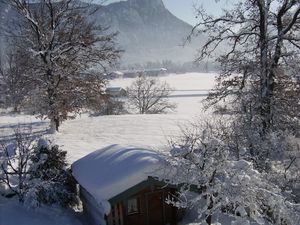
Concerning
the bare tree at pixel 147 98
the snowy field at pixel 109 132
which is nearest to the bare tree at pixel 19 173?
the snowy field at pixel 109 132

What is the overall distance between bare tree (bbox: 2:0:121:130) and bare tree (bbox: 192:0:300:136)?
1032 cm

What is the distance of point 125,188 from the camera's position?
12.9 m

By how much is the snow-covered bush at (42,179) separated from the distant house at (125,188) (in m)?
0.93

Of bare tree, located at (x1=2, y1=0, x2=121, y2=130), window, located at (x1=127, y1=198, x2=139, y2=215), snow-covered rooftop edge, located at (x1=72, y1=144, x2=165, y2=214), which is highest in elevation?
bare tree, located at (x1=2, y1=0, x2=121, y2=130)

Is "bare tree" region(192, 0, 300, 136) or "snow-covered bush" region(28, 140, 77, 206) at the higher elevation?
"bare tree" region(192, 0, 300, 136)

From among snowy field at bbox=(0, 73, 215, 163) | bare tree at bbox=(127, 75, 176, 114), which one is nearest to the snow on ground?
snowy field at bbox=(0, 73, 215, 163)

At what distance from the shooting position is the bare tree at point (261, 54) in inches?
778

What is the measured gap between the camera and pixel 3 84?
6334cm

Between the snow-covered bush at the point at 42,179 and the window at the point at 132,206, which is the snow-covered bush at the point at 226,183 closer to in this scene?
the window at the point at 132,206

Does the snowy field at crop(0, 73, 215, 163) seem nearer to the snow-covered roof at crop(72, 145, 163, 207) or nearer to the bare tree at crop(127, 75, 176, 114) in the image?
the snow-covered roof at crop(72, 145, 163, 207)

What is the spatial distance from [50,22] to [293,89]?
17322 mm

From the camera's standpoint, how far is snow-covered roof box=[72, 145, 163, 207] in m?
12.9

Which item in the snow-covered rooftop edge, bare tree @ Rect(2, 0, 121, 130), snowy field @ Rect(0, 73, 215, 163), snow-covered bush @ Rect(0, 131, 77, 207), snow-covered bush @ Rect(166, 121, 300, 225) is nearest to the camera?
snow-covered bush @ Rect(166, 121, 300, 225)

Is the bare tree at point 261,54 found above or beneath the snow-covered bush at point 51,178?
above
